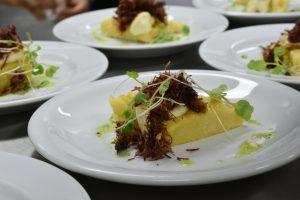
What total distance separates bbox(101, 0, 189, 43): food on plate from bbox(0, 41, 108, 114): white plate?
31 cm

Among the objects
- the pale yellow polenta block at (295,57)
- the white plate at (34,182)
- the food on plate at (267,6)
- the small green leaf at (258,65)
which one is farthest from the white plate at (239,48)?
Answer: the white plate at (34,182)

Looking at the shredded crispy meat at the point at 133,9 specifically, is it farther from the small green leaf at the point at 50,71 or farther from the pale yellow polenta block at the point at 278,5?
the pale yellow polenta block at the point at 278,5

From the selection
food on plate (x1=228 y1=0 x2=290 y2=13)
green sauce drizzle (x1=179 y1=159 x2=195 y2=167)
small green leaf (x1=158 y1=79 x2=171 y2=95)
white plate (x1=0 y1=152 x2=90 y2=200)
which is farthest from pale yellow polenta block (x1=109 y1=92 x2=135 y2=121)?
food on plate (x1=228 y1=0 x2=290 y2=13)

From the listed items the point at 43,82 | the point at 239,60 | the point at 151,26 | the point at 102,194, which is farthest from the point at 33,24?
the point at 102,194

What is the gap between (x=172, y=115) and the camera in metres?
1.26

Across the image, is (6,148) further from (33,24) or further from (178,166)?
(33,24)

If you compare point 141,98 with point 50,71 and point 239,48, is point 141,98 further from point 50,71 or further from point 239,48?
point 239,48

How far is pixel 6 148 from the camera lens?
4.46 feet

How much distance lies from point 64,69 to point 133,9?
538mm

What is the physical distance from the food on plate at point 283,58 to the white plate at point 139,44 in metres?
0.32

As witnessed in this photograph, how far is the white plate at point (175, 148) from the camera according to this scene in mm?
976

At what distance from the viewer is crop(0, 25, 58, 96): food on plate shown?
5.58 feet

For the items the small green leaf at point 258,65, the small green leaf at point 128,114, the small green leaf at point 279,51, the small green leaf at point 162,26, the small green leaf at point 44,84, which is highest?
the small green leaf at point 279,51

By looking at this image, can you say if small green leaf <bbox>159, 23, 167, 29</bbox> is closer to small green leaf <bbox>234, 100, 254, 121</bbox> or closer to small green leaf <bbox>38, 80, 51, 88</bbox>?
small green leaf <bbox>38, 80, 51, 88</bbox>
